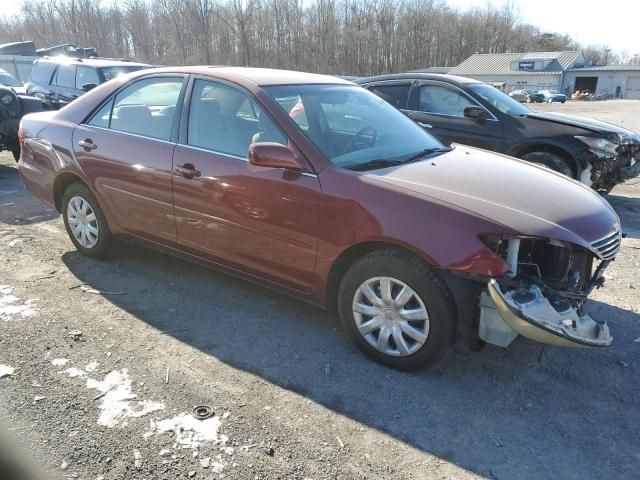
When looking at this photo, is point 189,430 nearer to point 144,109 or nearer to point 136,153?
point 136,153

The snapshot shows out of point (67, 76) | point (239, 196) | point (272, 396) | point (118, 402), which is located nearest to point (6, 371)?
point (118, 402)

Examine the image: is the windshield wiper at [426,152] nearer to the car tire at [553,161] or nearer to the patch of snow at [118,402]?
the patch of snow at [118,402]

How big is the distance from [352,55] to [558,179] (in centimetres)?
8948

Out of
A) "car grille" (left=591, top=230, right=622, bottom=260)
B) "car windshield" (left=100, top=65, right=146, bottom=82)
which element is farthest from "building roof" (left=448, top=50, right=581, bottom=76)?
"car grille" (left=591, top=230, right=622, bottom=260)

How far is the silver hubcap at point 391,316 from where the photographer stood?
3010 millimetres

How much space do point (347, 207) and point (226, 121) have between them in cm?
123

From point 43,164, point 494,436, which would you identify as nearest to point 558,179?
point 494,436

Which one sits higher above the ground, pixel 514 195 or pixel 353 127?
pixel 353 127

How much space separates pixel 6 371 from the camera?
3.10m

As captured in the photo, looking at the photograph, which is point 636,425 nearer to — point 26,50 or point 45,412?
point 45,412

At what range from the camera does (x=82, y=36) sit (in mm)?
82062

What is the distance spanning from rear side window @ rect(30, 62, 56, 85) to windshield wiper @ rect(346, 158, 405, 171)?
39.2 ft

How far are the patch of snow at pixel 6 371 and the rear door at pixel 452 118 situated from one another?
566 cm

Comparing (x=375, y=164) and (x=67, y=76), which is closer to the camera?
(x=375, y=164)
